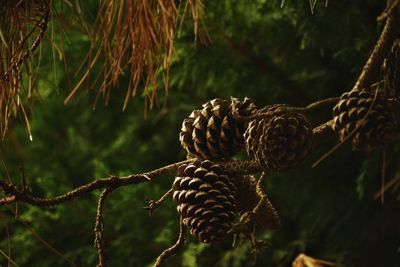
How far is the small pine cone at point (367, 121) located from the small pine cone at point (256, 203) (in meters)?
0.12

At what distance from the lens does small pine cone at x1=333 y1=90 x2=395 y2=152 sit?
73 cm

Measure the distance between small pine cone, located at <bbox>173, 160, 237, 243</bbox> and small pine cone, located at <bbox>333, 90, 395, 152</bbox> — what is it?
130 mm

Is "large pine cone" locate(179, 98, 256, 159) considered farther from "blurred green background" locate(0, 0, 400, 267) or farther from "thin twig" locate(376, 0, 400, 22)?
"blurred green background" locate(0, 0, 400, 267)

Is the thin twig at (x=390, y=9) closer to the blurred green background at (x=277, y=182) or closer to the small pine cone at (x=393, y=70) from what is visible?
the small pine cone at (x=393, y=70)

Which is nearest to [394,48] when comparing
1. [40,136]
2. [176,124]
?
[176,124]

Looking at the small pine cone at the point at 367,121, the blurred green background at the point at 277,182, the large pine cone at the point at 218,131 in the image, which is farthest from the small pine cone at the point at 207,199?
the blurred green background at the point at 277,182

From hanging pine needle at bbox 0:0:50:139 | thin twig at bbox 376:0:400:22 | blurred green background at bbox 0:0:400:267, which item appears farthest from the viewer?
blurred green background at bbox 0:0:400:267

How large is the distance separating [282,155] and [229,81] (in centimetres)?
67

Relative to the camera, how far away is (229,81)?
142 cm

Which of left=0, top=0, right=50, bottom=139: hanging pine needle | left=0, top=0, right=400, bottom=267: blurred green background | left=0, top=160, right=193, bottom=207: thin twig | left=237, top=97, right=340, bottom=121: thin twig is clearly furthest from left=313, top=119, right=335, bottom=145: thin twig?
left=0, top=0, right=400, bottom=267: blurred green background

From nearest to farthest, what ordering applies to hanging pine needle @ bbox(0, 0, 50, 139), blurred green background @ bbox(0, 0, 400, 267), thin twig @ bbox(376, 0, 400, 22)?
1. thin twig @ bbox(376, 0, 400, 22)
2. hanging pine needle @ bbox(0, 0, 50, 139)
3. blurred green background @ bbox(0, 0, 400, 267)

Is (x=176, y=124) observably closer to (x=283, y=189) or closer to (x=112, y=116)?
(x=112, y=116)

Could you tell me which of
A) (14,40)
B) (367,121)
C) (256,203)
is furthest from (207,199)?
(14,40)

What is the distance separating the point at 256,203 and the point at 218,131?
82 mm
